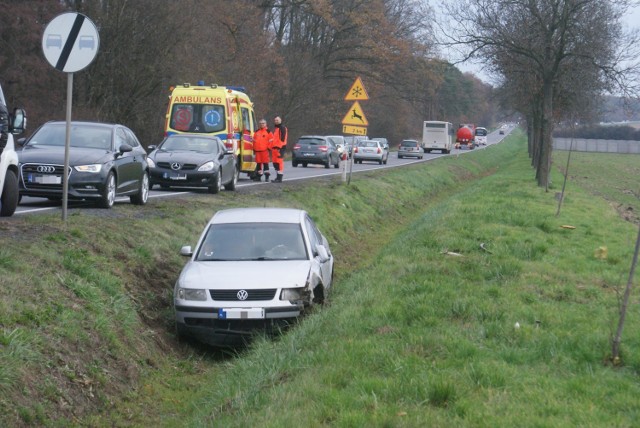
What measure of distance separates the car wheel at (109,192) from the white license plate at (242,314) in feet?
20.8

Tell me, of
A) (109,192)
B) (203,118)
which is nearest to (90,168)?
(109,192)

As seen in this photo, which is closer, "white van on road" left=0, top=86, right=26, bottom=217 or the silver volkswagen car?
the silver volkswagen car

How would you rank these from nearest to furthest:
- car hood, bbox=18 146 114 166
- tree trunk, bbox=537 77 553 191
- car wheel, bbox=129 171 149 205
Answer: car hood, bbox=18 146 114 166 < car wheel, bbox=129 171 149 205 < tree trunk, bbox=537 77 553 191

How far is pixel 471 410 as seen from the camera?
587cm

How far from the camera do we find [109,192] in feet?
51.4

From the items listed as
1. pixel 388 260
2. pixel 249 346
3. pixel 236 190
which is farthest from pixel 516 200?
pixel 249 346

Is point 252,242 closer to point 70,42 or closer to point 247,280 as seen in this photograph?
point 247,280

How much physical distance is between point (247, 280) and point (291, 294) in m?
0.49

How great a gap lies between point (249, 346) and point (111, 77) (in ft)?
99.8

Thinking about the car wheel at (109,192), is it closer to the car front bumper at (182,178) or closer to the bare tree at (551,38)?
the car front bumper at (182,178)

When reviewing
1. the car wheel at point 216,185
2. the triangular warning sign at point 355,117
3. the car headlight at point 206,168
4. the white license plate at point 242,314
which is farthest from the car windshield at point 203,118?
the white license plate at point 242,314

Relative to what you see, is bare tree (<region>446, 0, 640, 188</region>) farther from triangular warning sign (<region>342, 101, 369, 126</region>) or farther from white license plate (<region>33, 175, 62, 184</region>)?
white license plate (<region>33, 175, 62, 184</region>)

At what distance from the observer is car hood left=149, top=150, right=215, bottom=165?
832 inches

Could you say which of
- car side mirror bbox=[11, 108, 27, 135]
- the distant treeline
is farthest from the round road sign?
the distant treeline
